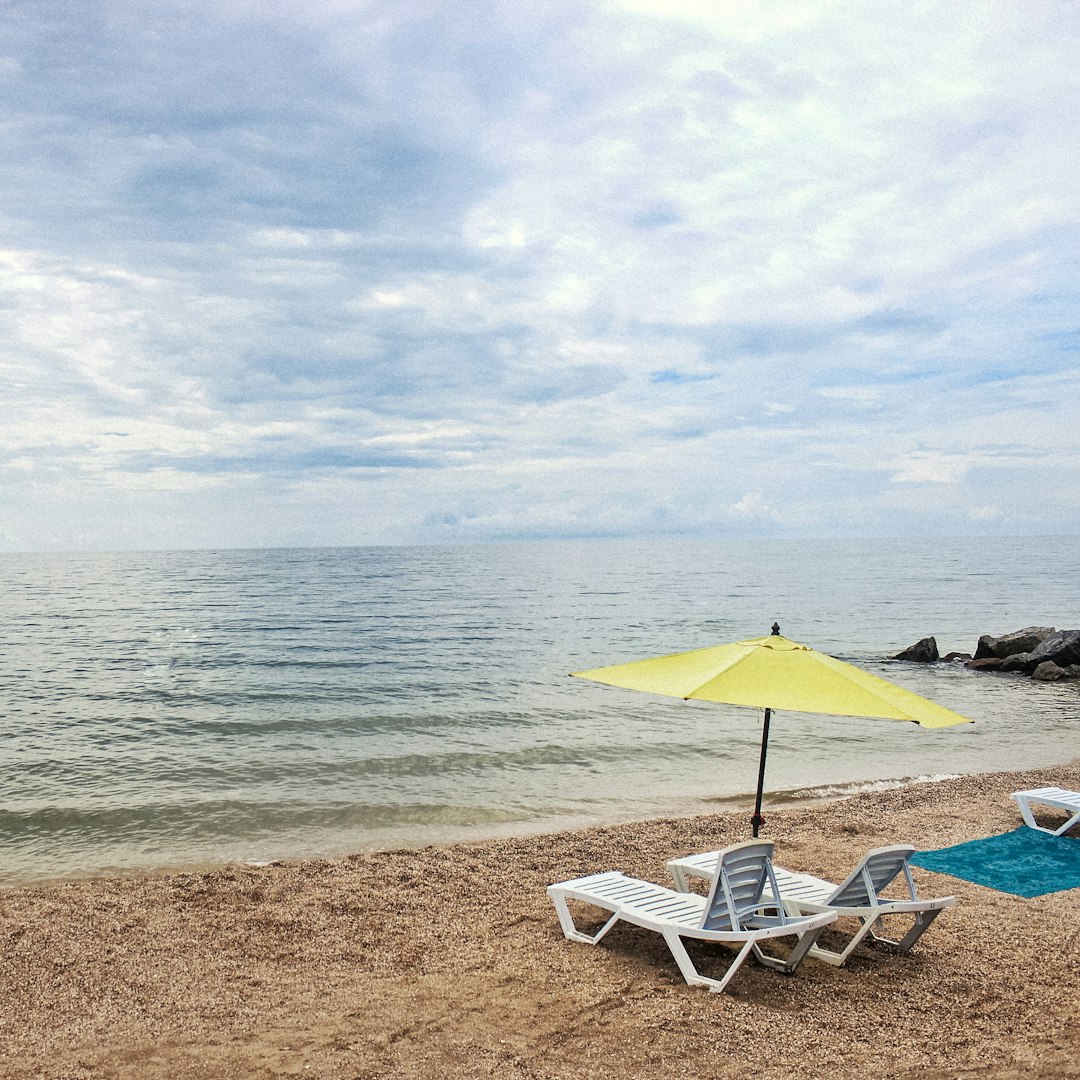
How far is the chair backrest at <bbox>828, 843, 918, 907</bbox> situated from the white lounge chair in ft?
16.8

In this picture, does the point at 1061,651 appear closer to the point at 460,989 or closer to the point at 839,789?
the point at 839,789

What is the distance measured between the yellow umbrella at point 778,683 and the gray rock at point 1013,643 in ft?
78.9

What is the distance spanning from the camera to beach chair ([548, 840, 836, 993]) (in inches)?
243

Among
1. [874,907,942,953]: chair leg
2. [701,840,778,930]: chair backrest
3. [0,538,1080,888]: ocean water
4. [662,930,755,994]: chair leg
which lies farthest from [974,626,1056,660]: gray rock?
[662,930,755,994]: chair leg

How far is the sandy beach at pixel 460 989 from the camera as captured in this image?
532cm

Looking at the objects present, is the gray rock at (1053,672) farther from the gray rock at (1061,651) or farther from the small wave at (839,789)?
the small wave at (839,789)

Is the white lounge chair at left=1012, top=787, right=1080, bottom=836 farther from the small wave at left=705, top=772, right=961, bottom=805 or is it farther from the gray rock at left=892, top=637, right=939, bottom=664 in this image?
the gray rock at left=892, top=637, right=939, bottom=664

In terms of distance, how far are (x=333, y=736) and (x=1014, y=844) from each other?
1155 centimetres

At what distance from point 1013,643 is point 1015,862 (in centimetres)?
2061

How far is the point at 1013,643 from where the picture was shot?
2761cm

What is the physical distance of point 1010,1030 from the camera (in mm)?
5672

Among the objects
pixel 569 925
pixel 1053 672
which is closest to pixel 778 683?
pixel 569 925

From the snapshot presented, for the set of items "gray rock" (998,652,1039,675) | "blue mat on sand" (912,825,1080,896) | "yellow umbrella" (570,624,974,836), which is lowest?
"blue mat on sand" (912,825,1080,896)

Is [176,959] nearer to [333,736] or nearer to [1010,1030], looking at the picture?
[1010,1030]
